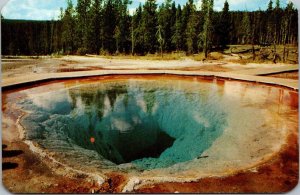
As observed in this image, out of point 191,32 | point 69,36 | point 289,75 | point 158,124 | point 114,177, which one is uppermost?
point 191,32

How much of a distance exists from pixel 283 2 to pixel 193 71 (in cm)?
316

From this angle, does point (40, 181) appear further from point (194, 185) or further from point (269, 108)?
point (269, 108)

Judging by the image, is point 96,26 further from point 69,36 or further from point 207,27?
point 207,27

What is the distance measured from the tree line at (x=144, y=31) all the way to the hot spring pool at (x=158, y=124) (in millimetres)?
807

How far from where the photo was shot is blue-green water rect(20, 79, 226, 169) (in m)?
4.34

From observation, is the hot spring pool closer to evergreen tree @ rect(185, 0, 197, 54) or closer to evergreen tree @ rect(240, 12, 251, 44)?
evergreen tree @ rect(185, 0, 197, 54)

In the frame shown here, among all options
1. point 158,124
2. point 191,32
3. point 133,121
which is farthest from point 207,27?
point 133,121

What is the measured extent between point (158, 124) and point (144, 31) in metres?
2.59

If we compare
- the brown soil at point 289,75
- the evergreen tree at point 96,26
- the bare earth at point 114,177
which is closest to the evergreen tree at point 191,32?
the brown soil at point 289,75

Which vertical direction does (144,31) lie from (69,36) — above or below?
above

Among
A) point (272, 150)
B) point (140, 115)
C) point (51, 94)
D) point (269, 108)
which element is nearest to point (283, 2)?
point (269, 108)

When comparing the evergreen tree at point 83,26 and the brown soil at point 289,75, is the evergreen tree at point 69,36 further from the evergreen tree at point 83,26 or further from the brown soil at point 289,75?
the brown soil at point 289,75

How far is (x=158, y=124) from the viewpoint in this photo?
5.28 m

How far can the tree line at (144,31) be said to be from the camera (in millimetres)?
5719
